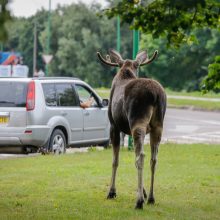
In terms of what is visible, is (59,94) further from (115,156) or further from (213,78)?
(213,78)

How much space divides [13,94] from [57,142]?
59.1 inches

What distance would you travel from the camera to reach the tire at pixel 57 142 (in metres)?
16.8

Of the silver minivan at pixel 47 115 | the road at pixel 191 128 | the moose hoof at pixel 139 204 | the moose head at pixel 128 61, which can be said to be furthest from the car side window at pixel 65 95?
the moose hoof at pixel 139 204

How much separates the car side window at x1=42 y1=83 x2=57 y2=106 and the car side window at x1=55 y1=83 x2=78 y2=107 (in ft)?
0.55

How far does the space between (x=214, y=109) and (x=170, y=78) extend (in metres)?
31.7

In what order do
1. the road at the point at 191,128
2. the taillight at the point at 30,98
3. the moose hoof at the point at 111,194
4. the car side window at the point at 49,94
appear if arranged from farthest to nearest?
the road at the point at 191,128, the car side window at the point at 49,94, the taillight at the point at 30,98, the moose hoof at the point at 111,194

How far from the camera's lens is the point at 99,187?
10891 millimetres

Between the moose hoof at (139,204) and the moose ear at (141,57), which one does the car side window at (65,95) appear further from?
the moose hoof at (139,204)

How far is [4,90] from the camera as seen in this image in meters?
16.2

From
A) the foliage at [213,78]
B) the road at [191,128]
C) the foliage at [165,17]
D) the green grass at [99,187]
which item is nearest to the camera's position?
the foliage at [165,17]

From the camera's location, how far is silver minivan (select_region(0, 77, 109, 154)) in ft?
52.6

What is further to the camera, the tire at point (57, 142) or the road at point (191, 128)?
the road at point (191, 128)

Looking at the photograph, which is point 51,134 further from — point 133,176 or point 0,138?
point 133,176

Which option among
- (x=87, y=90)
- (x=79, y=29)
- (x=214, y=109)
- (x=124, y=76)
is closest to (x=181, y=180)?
(x=124, y=76)
